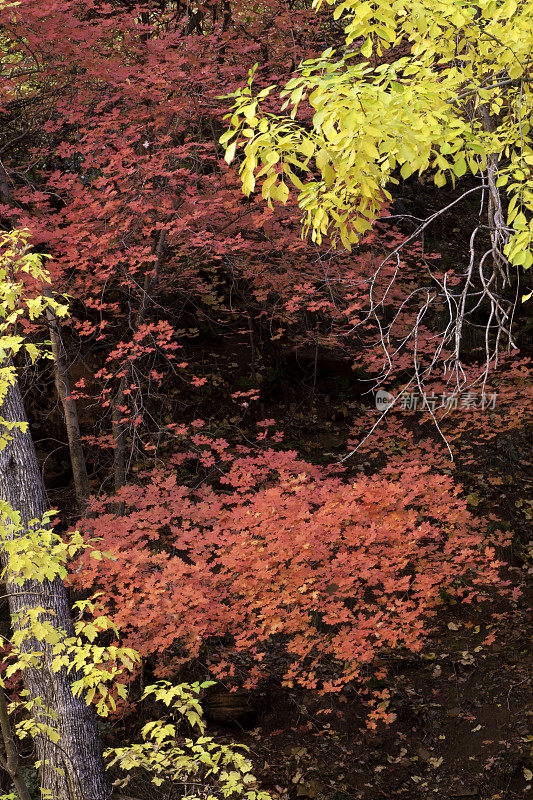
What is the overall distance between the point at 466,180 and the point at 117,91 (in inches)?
359

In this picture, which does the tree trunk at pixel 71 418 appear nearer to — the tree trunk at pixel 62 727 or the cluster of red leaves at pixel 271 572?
the cluster of red leaves at pixel 271 572

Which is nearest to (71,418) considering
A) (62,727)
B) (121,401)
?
(121,401)

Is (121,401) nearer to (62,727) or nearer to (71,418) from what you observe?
(71,418)

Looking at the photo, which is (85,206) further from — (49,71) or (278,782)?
(278,782)

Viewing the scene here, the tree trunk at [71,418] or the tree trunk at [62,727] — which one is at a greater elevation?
the tree trunk at [71,418]

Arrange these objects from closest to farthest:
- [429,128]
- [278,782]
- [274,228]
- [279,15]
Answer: [429,128], [278,782], [274,228], [279,15]

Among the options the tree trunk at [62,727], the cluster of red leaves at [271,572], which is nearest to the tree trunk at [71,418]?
the cluster of red leaves at [271,572]

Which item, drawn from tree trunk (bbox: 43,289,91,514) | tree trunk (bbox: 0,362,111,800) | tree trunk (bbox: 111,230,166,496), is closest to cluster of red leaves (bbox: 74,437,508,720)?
tree trunk (bbox: 0,362,111,800)

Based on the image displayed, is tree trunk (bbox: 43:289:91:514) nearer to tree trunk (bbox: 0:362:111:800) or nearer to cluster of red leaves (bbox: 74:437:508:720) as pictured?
cluster of red leaves (bbox: 74:437:508:720)

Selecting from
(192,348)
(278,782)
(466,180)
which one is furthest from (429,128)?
(466,180)

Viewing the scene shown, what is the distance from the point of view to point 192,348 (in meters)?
10.2

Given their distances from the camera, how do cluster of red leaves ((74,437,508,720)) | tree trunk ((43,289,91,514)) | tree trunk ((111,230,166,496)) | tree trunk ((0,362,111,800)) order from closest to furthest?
tree trunk ((0,362,111,800)), cluster of red leaves ((74,437,508,720)), tree trunk ((111,230,166,496)), tree trunk ((43,289,91,514))

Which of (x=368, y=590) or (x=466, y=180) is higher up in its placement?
(x=466, y=180)

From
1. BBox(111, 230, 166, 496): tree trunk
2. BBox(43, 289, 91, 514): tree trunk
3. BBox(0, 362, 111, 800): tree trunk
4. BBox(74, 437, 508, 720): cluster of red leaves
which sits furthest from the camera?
BBox(43, 289, 91, 514): tree trunk
